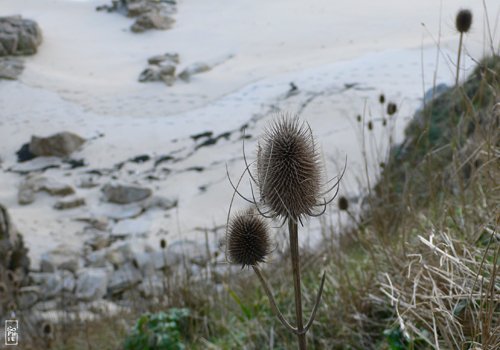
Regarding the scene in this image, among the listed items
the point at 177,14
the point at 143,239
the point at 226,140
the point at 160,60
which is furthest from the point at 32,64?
the point at 143,239

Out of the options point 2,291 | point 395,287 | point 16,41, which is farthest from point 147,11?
point 395,287

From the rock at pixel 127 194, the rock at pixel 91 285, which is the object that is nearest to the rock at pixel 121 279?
the rock at pixel 91 285

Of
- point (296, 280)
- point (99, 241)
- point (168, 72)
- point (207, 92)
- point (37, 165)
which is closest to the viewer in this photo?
point (296, 280)

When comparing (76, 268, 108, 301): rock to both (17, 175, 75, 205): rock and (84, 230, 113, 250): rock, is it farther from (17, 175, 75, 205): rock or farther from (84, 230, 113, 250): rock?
(17, 175, 75, 205): rock

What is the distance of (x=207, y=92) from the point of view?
10.6m

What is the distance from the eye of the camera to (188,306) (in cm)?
Answer: 294

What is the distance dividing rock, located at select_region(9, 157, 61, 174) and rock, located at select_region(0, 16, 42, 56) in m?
4.83

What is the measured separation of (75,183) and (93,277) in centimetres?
298

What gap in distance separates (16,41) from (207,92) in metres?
4.79

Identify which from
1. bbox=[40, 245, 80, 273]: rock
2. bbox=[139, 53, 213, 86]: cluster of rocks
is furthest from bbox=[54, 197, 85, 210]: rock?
bbox=[139, 53, 213, 86]: cluster of rocks

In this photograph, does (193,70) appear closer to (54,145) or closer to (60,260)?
(54,145)

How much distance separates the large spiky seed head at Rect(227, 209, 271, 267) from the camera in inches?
44.8

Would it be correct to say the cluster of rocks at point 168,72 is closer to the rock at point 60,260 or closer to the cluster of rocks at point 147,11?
the cluster of rocks at point 147,11

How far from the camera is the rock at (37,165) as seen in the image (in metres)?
8.30
